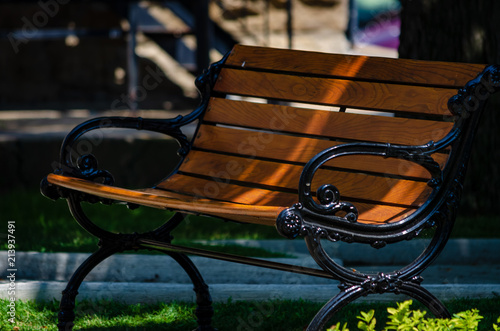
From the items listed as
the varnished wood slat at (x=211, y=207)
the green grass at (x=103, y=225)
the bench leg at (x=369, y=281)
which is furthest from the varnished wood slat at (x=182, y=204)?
the green grass at (x=103, y=225)

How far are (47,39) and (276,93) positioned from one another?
30.6 ft

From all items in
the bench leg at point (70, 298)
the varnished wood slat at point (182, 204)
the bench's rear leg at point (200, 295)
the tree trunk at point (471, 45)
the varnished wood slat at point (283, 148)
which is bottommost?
the bench leg at point (70, 298)

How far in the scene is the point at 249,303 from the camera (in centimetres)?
355

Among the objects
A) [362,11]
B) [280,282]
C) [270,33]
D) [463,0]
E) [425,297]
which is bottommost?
[425,297]

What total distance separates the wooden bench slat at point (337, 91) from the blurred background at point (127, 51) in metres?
3.42

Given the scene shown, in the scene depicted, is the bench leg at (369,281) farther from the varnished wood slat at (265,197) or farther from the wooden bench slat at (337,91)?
the wooden bench slat at (337,91)

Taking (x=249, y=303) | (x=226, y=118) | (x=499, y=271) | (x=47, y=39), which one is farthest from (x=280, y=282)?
(x=47, y=39)

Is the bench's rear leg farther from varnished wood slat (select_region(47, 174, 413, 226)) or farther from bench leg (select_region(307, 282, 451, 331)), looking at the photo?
bench leg (select_region(307, 282, 451, 331))

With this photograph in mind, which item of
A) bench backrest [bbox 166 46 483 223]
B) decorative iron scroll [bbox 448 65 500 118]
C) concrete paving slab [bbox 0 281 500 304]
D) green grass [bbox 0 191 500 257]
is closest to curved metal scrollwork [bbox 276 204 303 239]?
bench backrest [bbox 166 46 483 223]

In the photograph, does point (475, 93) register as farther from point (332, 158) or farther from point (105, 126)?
point (105, 126)

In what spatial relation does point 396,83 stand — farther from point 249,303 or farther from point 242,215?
point 249,303

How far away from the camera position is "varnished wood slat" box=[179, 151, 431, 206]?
2.79 metres

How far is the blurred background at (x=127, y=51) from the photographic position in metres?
6.92

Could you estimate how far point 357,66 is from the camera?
3176mm
